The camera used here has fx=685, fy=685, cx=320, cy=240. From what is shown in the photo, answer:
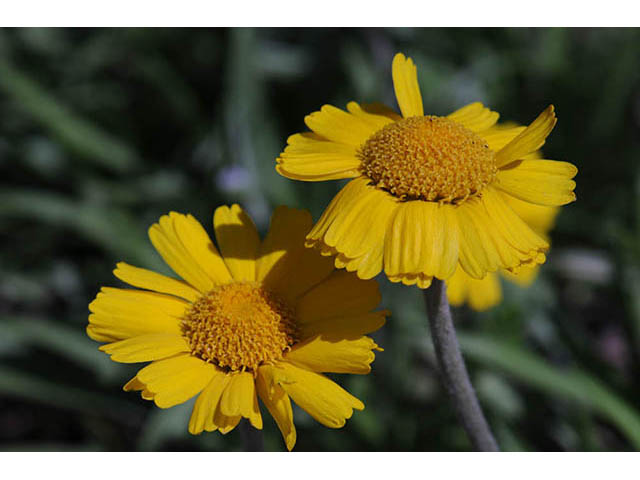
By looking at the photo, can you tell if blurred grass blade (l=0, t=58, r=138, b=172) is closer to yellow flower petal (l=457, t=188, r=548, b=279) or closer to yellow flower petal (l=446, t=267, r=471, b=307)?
yellow flower petal (l=446, t=267, r=471, b=307)

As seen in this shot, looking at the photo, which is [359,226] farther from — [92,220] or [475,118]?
[92,220]

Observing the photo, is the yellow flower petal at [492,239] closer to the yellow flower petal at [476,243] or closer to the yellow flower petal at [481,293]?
the yellow flower petal at [476,243]

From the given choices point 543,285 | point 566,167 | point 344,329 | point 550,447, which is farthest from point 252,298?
point 543,285

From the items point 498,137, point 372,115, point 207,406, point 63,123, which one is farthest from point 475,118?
point 63,123

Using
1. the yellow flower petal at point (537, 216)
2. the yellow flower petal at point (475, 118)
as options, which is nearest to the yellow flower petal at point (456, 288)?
the yellow flower petal at point (537, 216)

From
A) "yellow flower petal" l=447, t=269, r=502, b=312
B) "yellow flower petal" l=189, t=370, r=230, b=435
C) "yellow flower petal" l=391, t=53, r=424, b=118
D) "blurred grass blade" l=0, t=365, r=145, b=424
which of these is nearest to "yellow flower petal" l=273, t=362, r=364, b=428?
"yellow flower petal" l=189, t=370, r=230, b=435

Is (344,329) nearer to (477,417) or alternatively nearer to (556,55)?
(477,417)
